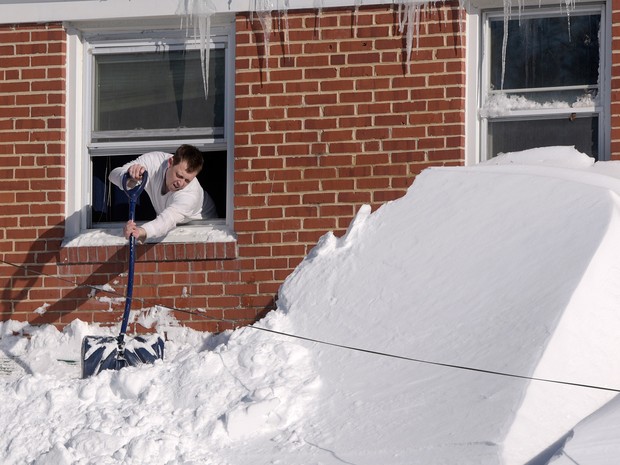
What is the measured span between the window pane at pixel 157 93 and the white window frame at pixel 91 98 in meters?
0.06

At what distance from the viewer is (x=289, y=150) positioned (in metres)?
8.30

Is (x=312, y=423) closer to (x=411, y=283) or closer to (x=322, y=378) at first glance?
(x=322, y=378)

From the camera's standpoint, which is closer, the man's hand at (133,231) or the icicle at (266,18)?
the man's hand at (133,231)

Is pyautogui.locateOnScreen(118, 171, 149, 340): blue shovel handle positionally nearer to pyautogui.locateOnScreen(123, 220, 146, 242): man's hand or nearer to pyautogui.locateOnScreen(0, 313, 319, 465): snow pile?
pyautogui.locateOnScreen(123, 220, 146, 242): man's hand

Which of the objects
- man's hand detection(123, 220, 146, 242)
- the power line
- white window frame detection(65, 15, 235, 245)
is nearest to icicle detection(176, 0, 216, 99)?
white window frame detection(65, 15, 235, 245)

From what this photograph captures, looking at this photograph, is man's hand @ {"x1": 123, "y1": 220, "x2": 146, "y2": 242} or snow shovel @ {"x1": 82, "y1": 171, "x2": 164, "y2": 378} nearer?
snow shovel @ {"x1": 82, "y1": 171, "x2": 164, "y2": 378}

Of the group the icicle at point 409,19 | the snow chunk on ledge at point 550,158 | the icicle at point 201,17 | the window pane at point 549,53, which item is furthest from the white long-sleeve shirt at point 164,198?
the window pane at point 549,53

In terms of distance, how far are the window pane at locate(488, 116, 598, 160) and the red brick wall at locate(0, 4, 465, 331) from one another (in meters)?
0.33

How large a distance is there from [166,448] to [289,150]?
289 centimetres

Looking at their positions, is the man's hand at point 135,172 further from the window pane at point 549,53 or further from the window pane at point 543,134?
the window pane at point 549,53

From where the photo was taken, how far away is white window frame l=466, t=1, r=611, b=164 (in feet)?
26.5

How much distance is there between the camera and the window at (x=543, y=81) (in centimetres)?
814

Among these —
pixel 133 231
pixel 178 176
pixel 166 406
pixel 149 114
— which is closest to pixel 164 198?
pixel 178 176

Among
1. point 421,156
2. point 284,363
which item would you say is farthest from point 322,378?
point 421,156
